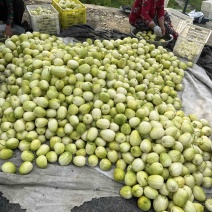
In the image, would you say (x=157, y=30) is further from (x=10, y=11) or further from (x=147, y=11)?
(x=10, y=11)

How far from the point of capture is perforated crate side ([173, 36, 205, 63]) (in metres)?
4.38

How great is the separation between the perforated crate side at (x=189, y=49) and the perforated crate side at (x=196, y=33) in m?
0.09

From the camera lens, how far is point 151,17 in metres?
5.40

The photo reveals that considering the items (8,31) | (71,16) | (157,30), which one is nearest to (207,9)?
(157,30)

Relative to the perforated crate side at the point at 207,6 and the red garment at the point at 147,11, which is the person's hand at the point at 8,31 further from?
the perforated crate side at the point at 207,6

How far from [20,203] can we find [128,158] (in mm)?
1003

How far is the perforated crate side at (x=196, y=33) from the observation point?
14.4ft

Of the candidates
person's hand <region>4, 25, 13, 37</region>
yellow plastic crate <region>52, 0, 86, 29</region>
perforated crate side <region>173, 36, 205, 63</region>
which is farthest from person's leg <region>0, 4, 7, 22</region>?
perforated crate side <region>173, 36, 205, 63</region>

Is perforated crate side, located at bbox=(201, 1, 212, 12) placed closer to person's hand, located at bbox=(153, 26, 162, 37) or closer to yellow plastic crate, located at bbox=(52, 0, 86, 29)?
person's hand, located at bbox=(153, 26, 162, 37)

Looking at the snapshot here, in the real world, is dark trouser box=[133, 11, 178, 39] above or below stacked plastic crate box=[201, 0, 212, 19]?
above

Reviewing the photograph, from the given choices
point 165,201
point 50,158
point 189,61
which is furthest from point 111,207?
point 189,61

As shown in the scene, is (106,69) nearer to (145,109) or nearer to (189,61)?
(145,109)

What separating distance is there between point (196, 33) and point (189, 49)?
310 millimetres

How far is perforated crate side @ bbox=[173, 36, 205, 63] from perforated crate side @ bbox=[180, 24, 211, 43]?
0.30 feet
